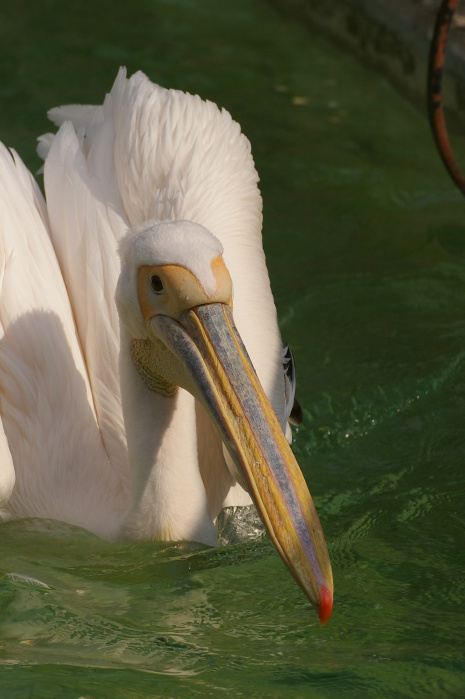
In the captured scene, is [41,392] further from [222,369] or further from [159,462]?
[222,369]

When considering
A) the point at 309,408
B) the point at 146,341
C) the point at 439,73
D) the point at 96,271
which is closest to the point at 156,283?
the point at 146,341

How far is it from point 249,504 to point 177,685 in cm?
107

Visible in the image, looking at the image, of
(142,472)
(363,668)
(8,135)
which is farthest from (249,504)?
(8,135)

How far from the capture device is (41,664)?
253cm

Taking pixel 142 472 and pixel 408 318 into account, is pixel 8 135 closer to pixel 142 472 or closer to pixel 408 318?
pixel 408 318

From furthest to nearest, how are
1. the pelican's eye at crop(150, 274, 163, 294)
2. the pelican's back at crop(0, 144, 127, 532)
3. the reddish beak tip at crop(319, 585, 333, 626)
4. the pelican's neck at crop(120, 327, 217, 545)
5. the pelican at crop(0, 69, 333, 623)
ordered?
1. the pelican's back at crop(0, 144, 127, 532)
2. the pelican's neck at crop(120, 327, 217, 545)
3. the pelican's eye at crop(150, 274, 163, 294)
4. the pelican at crop(0, 69, 333, 623)
5. the reddish beak tip at crop(319, 585, 333, 626)

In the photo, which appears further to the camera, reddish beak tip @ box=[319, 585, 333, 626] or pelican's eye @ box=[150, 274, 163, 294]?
pelican's eye @ box=[150, 274, 163, 294]

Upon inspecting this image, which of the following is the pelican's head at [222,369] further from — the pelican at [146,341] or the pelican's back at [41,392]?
the pelican's back at [41,392]

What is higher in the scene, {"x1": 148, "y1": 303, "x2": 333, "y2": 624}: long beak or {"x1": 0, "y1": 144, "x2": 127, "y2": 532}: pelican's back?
{"x1": 148, "y1": 303, "x2": 333, "y2": 624}: long beak

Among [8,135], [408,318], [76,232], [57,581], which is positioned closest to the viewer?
[57,581]

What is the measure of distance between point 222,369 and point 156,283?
31cm

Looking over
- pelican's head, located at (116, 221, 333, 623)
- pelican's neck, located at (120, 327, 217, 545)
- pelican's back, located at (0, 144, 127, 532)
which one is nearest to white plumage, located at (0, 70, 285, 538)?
pelican's back, located at (0, 144, 127, 532)

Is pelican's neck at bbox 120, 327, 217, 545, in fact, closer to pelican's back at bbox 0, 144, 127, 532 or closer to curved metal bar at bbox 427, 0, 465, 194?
pelican's back at bbox 0, 144, 127, 532

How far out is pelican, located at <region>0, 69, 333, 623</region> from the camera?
281cm
